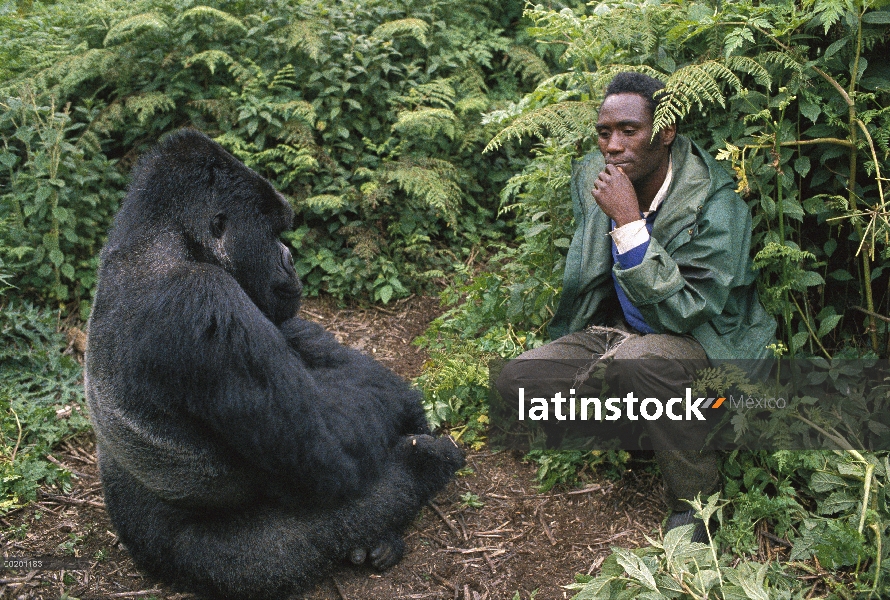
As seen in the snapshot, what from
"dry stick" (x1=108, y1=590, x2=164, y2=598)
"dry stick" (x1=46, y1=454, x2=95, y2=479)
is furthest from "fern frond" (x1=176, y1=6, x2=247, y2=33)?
"dry stick" (x1=108, y1=590, x2=164, y2=598)

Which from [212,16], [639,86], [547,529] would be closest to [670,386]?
[547,529]

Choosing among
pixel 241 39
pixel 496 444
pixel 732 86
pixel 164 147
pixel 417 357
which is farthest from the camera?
pixel 241 39

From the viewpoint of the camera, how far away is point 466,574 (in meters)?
3.20

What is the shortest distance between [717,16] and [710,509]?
210 cm

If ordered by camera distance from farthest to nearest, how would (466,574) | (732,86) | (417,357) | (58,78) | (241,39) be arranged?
(241,39) < (58,78) < (417,357) < (732,86) < (466,574)

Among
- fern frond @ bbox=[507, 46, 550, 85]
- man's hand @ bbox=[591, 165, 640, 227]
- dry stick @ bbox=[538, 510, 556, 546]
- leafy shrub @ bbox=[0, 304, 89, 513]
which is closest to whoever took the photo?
man's hand @ bbox=[591, 165, 640, 227]

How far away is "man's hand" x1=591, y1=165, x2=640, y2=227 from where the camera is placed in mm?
3248

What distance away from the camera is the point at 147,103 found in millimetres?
5488

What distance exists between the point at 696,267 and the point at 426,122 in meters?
2.79

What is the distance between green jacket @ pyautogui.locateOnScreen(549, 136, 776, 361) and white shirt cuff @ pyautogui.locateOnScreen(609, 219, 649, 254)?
0.05m

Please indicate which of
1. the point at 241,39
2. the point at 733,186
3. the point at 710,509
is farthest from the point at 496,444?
the point at 241,39

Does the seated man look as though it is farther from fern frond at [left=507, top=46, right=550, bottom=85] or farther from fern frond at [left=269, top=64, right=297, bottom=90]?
fern frond at [left=269, top=64, right=297, bottom=90]

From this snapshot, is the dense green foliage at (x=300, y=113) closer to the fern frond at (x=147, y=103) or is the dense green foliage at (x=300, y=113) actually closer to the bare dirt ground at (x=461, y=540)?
the fern frond at (x=147, y=103)

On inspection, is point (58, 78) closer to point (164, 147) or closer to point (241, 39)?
point (241, 39)
